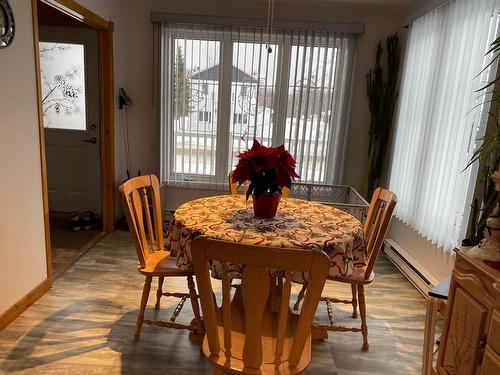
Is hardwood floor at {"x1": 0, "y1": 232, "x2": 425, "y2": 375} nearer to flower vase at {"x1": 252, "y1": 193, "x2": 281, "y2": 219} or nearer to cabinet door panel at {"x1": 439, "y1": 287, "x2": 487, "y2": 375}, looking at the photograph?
cabinet door panel at {"x1": 439, "y1": 287, "x2": 487, "y2": 375}

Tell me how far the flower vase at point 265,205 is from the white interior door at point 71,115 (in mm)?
2613

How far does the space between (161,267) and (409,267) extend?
85.3 inches

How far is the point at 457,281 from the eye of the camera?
1501 mm

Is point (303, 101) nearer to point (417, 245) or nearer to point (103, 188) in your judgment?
point (417, 245)

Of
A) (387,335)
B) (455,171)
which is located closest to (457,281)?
(387,335)

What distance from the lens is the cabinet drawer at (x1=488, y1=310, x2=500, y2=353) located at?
1247mm

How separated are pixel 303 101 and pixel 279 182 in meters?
2.18

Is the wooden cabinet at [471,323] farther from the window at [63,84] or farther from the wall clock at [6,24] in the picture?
the window at [63,84]

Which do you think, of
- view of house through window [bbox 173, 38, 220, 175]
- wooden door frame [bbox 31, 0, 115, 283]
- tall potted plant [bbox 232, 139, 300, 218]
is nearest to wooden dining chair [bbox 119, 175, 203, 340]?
tall potted plant [bbox 232, 139, 300, 218]

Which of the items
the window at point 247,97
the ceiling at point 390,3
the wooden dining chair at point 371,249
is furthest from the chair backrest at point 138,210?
the ceiling at point 390,3

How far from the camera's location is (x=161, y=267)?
6.29 feet

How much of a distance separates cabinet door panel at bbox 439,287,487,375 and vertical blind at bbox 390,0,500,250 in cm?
97

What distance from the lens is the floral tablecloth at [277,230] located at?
1.58m

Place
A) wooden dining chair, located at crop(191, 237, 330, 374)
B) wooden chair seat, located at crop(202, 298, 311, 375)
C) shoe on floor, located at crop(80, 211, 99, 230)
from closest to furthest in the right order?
wooden dining chair, located at crop(191, 237, 330, 374)
wooden chair seat, located at crop(202, 298, 311, 375)
shoe on floor, located at crop(80, 211, 99, 230)
